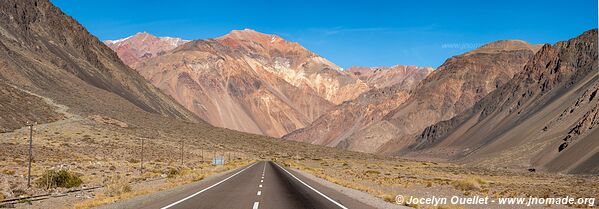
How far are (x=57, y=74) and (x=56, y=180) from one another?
101674mm

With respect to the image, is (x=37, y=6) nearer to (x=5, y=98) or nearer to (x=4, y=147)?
(x=5, y=98)

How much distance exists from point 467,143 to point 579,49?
44.1 metres

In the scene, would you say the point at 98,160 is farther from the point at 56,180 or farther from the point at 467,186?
the point at 467,186

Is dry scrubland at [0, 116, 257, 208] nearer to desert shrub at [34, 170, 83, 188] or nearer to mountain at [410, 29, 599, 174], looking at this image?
desert shrub at [34, 170, 83, 188]

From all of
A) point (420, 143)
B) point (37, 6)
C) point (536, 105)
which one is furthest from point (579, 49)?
point (37, 6)

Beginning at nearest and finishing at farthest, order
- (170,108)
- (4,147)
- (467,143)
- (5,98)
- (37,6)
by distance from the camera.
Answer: (4,147) < (5,98) < (467,143) < (37,6) < (170,108)

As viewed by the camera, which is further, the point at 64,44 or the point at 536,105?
the point at 64,44

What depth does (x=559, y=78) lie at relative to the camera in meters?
150

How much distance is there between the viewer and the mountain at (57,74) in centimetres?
9950

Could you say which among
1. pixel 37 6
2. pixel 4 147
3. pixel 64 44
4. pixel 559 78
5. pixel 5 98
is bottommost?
pixel 4 147

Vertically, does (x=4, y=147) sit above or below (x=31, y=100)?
below

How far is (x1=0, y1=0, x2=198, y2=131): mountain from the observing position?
99.5 m

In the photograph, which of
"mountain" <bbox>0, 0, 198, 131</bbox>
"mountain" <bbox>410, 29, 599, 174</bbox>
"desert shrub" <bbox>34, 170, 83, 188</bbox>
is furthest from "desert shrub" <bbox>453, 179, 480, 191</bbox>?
"mountain" <bbox>0, 0, 198, 131</bbox>

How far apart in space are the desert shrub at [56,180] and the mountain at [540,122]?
6058 cm
